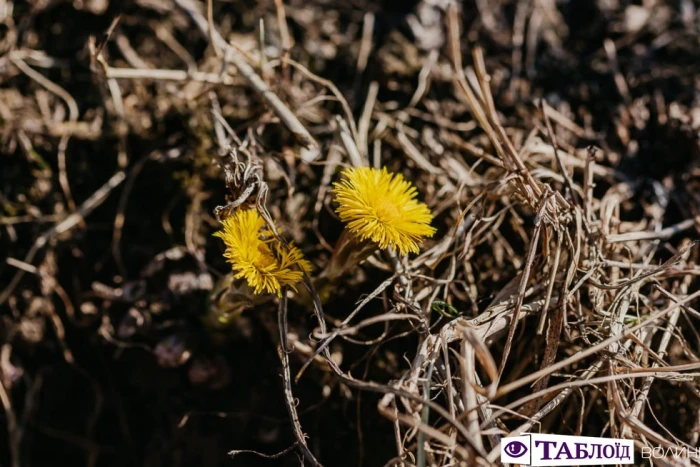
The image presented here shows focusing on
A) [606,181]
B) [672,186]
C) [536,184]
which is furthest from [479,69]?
[672,186]

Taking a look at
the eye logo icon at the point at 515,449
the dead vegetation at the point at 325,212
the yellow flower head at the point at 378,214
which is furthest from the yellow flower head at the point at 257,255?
the eye logo icon at the point at 515,449

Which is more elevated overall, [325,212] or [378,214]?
[378,214]

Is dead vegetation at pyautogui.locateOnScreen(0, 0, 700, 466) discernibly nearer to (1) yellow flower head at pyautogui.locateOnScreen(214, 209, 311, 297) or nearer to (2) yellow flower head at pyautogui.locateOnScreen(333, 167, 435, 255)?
(1) yellow flower head at pyautogui.locateOnScreen(214, 209, 311, 297)

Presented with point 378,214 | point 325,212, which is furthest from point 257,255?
point 325,212

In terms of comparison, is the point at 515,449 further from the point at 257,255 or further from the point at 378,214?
the point at 257,255

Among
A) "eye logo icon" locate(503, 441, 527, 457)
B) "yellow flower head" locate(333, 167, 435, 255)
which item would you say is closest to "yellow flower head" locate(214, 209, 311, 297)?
"yellow flower head" locate(333, 167, 435, 255)
